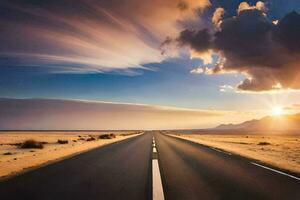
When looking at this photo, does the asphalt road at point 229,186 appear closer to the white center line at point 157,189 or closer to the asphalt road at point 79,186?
the white center line at point 157,189

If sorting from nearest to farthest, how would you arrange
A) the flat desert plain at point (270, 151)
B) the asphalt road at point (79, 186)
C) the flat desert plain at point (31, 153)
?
1. the asphalt road at point (79, 186)
2. the flat desert plain at point (31, 153)
3. the flat desert plain at point (270, 151)

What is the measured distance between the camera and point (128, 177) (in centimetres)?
900

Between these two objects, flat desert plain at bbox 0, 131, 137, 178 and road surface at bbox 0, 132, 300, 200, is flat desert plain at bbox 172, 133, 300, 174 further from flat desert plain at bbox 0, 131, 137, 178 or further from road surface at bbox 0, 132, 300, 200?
flat desert plain at bbox 0, 131, 137, 178

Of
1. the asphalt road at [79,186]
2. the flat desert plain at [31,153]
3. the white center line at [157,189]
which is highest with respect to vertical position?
the white center line at [157,189]

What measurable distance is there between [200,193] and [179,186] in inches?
37.0

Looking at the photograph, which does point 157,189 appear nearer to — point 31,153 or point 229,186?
point 229,186

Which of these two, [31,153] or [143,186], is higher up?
[143,186]

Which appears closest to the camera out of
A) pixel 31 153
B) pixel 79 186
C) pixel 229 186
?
pixel 79 186

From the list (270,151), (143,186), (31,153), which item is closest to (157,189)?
(143,186)

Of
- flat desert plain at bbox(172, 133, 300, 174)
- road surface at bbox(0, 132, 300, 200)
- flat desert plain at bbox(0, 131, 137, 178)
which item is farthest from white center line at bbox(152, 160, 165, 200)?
flat desert plain at bbox(172, 133, 300, 174)

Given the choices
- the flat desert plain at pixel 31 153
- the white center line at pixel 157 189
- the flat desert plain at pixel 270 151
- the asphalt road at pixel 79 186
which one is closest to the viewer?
the white center line at pixel 157 189

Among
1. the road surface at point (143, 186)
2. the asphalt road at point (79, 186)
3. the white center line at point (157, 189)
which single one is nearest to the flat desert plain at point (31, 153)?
the asphalt road at point (79, 186)

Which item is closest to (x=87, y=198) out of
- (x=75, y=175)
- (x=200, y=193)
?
(x=200, y=193)

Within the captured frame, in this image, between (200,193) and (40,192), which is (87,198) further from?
(200,193)
